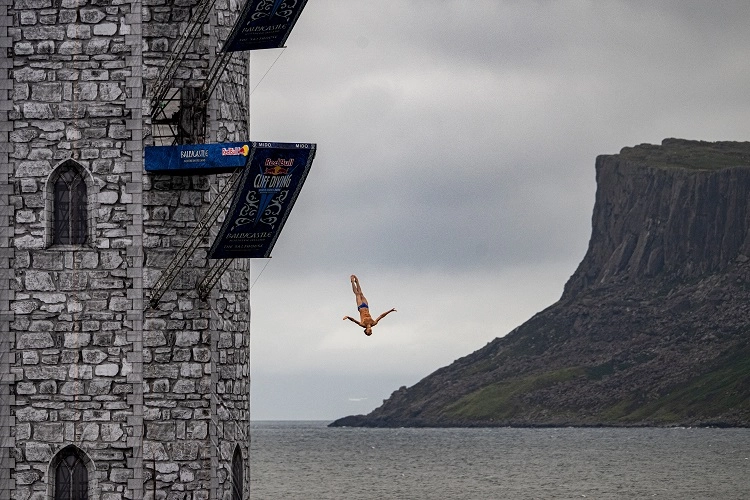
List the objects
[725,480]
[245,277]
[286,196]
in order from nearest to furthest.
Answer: [286,196] < [245,277] < [725,480]

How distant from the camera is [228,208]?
91.6 feet

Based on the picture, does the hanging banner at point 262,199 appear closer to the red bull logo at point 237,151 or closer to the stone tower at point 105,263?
the red bull logo at point 237,151

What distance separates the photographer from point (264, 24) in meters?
28.2

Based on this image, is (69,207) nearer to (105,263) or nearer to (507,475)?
(105,263)

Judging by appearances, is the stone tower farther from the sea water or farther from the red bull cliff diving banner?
the sea water

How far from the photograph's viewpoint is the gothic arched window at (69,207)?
28.6 m

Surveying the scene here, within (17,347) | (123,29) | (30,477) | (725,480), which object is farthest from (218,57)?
(725,480)

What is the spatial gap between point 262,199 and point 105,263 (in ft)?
10.5

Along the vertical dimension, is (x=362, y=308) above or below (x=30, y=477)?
above

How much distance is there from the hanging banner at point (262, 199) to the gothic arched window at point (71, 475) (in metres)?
4.28

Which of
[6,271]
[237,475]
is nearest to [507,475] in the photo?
[237,475]

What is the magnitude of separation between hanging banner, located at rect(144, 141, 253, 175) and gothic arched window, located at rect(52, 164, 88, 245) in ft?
4.47

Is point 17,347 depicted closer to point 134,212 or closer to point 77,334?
point 77,334

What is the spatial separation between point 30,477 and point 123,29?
8.04 m
